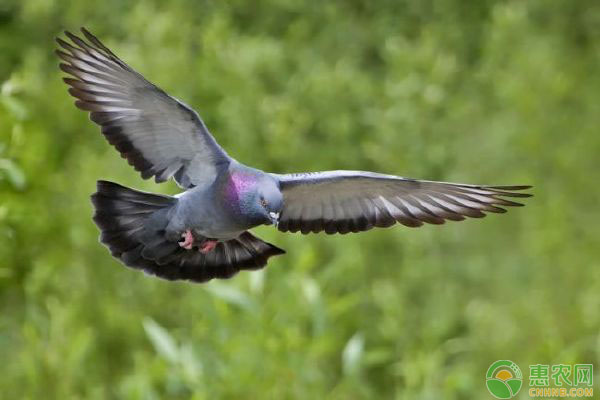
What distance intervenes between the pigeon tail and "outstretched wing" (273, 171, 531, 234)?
20cm

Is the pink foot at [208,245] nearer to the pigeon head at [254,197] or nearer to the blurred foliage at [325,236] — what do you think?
the pigeon head at [254,197]

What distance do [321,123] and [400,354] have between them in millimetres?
2359

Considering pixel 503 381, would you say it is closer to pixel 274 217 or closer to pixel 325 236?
pixel 274 217

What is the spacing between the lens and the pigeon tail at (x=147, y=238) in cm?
404

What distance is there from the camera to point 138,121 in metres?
3.94

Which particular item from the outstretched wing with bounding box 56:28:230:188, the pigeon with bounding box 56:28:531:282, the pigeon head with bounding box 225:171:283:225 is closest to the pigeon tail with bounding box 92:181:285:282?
the pigeon with bounding box 56:28:531:282

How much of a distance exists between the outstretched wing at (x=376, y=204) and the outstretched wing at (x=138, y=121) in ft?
1.22

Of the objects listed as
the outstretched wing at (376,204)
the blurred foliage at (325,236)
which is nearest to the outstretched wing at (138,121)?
the outstretched wing at (376,204)

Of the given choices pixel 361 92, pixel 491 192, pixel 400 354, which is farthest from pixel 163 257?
pixel 361 92

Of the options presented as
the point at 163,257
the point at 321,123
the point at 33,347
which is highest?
the point at 321,123

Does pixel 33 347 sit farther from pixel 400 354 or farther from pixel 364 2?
pixel 364 2

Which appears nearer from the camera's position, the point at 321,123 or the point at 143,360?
the point at 143,360

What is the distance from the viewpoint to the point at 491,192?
4047mm

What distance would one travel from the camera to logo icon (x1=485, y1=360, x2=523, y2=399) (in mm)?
5434
